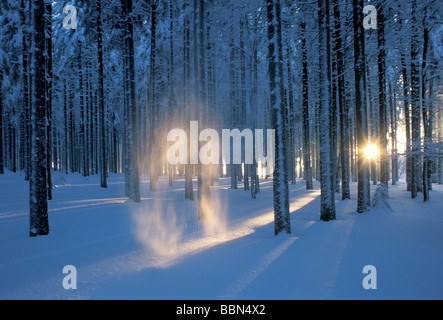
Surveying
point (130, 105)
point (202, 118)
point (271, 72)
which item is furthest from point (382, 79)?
point (130, 105)

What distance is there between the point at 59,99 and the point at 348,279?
41.7 m

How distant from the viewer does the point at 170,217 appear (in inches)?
347

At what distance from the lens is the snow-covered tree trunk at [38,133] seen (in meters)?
6.10

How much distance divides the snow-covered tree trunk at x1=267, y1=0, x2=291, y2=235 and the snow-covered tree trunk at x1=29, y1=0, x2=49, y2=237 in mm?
6008

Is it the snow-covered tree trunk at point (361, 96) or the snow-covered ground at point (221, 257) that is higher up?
the snow-covered tree trunk at point (361, 96)

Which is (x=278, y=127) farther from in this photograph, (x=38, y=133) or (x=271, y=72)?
(x=38, y=133)

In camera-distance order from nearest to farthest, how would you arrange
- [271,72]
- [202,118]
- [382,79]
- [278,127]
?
[278,127] → [271,72] → [202,118] → [382,79]

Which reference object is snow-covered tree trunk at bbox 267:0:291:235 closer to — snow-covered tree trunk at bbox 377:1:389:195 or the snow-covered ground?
the snow-covered ground

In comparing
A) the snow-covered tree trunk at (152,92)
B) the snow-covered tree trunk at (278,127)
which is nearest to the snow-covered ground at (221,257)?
the snow-covered tree trunk at (278,127)

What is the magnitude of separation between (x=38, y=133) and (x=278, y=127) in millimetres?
6224

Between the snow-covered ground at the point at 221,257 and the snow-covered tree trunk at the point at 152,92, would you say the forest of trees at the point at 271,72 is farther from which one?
the snow-covered ground at the point at 221,257

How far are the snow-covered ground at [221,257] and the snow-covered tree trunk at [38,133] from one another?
0.57 m

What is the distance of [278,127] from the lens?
636 centimetres
